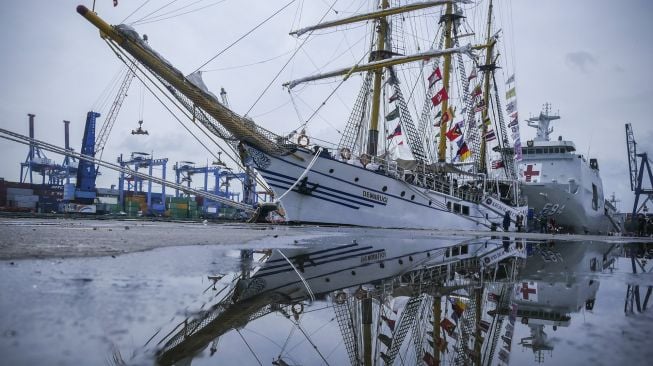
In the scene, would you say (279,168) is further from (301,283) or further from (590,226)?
(590,226)

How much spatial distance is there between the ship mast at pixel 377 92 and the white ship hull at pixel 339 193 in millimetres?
3070

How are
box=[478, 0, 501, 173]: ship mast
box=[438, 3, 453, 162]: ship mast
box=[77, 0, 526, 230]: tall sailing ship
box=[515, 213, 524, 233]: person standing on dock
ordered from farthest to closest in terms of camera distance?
1. box=[478, 0, 501, 173]: ship mast
2. box=[438, 3, 453, 162]: ship mast
3. box=[515, 213, 524, 233]: person standing on dock
4. box=[77, 0, 526, 230]: tall sailing ship

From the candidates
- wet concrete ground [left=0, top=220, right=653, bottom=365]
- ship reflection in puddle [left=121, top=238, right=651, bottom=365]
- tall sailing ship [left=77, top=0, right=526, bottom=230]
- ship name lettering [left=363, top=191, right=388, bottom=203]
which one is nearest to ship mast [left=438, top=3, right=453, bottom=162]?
tall sailing ship [left=77, top=0, right=526, bottom=230]

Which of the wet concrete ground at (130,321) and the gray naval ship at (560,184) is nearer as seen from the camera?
the wet concrete ground at (130,321)

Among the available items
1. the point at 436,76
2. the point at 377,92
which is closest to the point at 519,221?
the point at 436,76

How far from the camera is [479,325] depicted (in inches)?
73.5

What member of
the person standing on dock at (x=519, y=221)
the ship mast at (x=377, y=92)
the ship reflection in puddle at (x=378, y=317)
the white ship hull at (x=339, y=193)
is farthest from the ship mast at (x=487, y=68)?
the ship reflection in puddle at (x=378, y=317)

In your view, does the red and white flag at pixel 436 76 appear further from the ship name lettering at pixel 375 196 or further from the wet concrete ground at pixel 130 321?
the wet concrete ground at pixel 130 321

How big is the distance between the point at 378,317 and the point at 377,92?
20982mm

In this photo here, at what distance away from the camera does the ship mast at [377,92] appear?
21250 millimetres

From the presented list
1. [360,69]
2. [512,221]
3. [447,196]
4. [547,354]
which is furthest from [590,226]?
A: [547,354]

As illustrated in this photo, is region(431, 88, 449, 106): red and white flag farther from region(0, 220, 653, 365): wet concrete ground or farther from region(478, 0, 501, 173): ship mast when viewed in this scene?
region(0, 220, 653, 365): wet concrete ground

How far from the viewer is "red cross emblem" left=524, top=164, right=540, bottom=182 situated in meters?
29.8

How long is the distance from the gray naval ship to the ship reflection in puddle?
27965 millimetres
